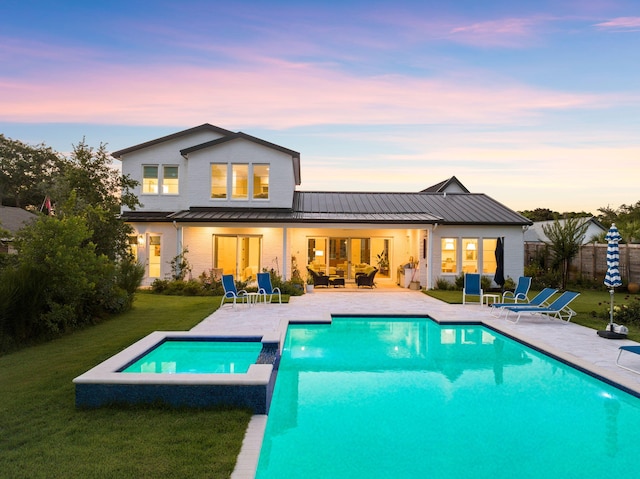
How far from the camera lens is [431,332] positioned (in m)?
11.2

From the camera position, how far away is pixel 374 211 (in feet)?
71.2

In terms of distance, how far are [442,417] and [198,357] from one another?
15.6 feet

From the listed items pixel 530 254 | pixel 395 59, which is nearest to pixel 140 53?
pixel 395 59

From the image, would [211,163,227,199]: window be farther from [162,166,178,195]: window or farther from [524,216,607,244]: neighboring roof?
[524,216,607,244]: neighboring roof

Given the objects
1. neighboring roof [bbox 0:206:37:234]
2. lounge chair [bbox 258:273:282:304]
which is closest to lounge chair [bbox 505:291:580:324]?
lounge chair [bbox 258:273:282:304]

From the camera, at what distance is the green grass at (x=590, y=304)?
11170 mm

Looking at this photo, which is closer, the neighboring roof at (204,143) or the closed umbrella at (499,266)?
the closed umbrella at (499,266)

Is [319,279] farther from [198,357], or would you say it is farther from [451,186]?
[451,186]

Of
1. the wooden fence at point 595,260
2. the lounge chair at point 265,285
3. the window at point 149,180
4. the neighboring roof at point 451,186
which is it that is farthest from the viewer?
the neighboring roof at point 451,186

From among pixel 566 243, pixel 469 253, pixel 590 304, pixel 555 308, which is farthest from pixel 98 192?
pixel 566 243

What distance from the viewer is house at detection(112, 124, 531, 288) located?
63.8ft

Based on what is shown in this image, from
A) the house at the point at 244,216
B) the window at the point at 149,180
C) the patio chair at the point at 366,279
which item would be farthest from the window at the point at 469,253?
the window at the point at 149,180

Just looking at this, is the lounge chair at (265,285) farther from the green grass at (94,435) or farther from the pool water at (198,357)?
the green grass at (94,435)

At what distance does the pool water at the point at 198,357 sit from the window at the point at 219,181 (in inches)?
466
